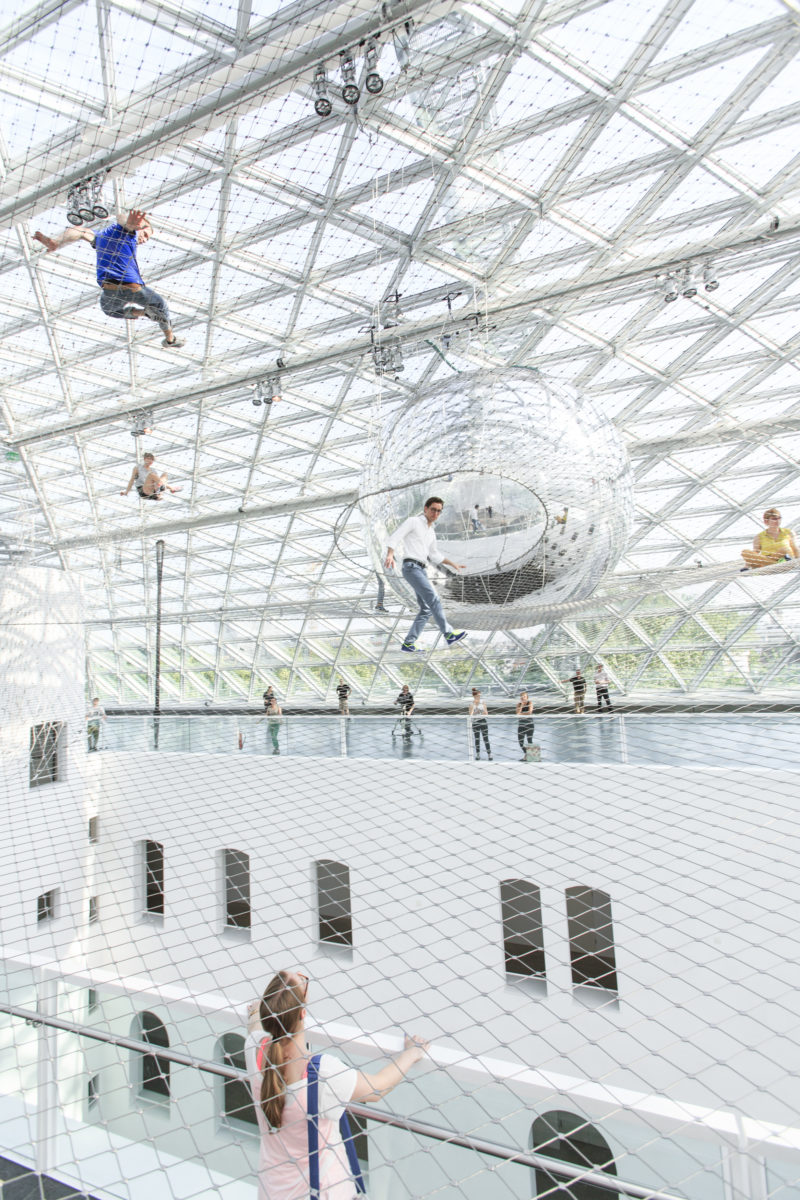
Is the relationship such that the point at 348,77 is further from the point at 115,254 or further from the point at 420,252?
the point at 420,252

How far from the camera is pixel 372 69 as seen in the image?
3.27 m

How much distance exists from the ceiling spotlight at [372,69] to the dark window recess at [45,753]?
6.65 metres

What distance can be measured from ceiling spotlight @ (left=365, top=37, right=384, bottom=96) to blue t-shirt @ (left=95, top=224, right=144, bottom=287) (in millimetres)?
1385

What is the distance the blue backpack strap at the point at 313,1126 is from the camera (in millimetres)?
1449

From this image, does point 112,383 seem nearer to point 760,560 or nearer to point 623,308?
point 623,308

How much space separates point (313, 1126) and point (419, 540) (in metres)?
2.11

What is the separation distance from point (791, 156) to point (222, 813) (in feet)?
24.2

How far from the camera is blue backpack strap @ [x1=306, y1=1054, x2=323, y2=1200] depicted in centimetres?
145

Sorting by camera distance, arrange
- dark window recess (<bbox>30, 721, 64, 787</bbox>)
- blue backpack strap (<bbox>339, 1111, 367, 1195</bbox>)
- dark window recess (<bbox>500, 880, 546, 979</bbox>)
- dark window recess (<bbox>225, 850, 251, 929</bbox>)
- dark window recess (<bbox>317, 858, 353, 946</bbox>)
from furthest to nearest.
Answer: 1. dark window recess (<bbox>30, 721, 64, 787</bbox>)
2. dark window recess (<bbox>225, 850, 251, 929</bbox>)
3. dark window recess (<bbox>317, 858, 353, 946</bbox>)
4. dark window recess (<bbox>500, 880, 546, 979</bbox>)
5. blue backpack strap (<bbox>339, 1111, 367, 1195</bbox>)

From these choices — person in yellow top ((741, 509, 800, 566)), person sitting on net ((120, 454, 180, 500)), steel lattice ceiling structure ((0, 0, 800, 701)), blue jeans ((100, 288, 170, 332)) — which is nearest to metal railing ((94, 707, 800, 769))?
person in yellow top ((741, 509, 800, 566))

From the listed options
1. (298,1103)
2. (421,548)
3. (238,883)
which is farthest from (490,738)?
(298,1103)

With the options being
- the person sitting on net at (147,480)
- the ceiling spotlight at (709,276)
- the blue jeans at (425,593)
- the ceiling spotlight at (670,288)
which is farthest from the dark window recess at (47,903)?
the ceiling spotlight at (709,276)

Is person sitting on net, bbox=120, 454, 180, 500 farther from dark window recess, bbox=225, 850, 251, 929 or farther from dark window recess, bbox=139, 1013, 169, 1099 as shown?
dark window recess, bbox=139, 1013, 169, 1099

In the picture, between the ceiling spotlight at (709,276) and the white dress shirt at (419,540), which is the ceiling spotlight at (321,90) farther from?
the ceiling spotlight at (709,276)
